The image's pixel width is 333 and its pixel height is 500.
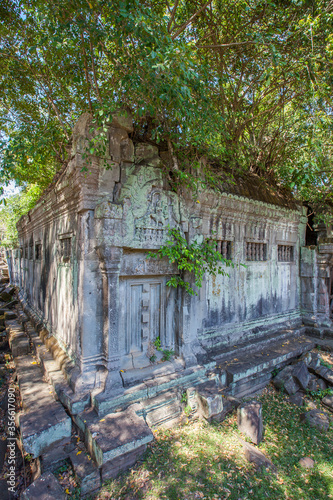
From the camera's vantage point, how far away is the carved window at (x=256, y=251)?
20.2 ft

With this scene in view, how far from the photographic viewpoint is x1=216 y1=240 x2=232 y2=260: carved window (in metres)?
5.54

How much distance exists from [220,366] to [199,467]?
6.34ft

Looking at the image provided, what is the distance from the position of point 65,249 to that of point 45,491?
335 cm

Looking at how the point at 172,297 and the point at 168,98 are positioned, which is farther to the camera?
the point at 172,297

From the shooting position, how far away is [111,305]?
3.64 meters

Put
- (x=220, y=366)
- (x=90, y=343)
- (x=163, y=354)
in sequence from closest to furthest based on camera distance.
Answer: (x=90, y=343)
(x=163, y=354)
(x=220, y=366)

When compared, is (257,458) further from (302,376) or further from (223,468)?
(302,376)

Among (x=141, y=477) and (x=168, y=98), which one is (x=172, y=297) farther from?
(x=168, y=98)

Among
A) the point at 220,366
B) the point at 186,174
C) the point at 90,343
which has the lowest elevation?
the point at 220,366

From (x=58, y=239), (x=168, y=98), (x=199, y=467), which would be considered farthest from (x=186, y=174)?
(x=199, y=467)

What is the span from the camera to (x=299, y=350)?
19.6 feet

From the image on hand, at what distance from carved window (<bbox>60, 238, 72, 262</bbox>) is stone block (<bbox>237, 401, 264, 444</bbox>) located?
143 inches

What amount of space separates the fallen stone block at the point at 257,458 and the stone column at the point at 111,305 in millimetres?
1800

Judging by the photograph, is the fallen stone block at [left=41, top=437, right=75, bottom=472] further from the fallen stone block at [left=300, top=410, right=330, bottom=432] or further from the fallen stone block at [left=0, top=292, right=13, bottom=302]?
the fallen stone block at [left=0, top=292, right=13, bottom=302]
